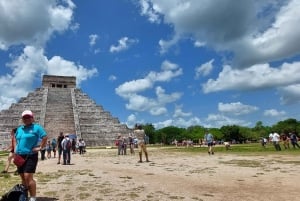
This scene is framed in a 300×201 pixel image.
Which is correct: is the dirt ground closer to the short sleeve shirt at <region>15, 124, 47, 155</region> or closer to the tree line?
the short sleeve shirt at <region>15, 124, 47, 155</region>

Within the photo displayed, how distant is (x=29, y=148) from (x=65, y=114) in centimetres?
4749

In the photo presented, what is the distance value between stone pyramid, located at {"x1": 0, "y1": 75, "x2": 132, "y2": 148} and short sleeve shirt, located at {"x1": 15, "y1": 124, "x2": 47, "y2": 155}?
1604 inches

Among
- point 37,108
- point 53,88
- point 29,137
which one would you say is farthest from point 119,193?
point 53,88

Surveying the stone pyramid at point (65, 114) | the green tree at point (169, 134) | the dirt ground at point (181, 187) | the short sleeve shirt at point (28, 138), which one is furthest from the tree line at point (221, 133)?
the short sleeve shirt at point (28, 138)

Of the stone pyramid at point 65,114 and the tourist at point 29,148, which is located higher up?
the stone pyramid at point 65,114

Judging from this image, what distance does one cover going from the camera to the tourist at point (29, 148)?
6.21m

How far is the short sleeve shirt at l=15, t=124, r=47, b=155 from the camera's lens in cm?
630

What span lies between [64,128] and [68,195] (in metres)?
43.2

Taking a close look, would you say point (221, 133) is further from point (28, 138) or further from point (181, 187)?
point (28, 138)

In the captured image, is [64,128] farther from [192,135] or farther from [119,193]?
[192,135]

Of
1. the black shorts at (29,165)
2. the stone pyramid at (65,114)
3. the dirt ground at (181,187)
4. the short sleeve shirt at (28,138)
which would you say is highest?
the stone pyramid at (65,114)

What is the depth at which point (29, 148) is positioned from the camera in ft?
20.7

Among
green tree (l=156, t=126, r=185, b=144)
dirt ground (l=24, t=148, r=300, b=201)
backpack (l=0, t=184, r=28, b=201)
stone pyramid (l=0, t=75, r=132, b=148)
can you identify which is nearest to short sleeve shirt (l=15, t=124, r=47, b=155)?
backpack (l=0, t=184, r=28, b=201)

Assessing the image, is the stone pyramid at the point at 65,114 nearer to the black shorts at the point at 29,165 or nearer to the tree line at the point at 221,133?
the tree line at the point at 221,133
